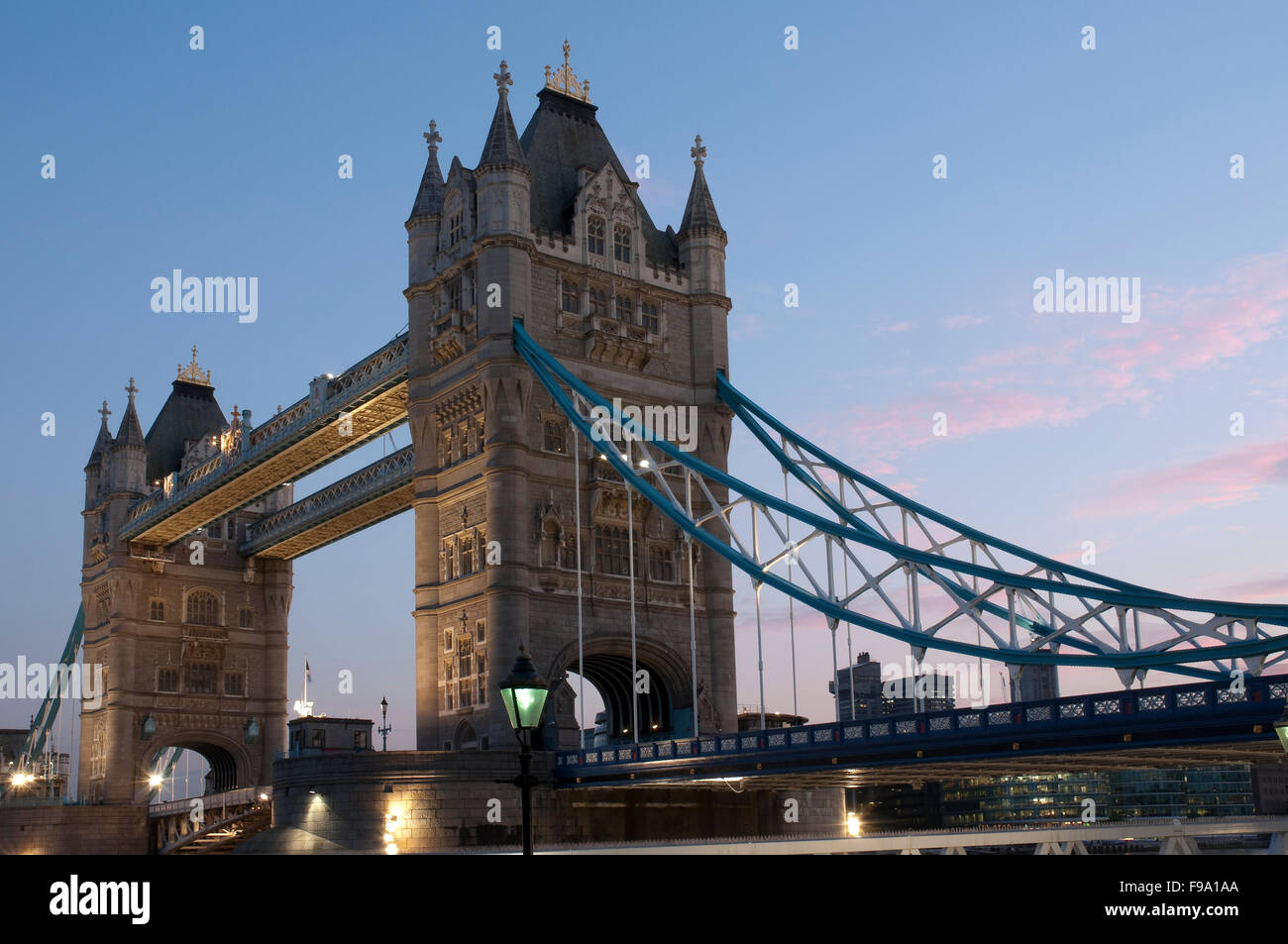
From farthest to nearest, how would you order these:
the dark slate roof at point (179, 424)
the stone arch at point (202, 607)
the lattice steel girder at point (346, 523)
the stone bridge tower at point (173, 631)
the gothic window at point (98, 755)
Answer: the dark slate roof at point (179, 424)
the stone arch at point (202, 607)
the stone bridge tower at point (173, 631)
the gothic window at point (98, 755)
the lattice steel girder at point (346, 523)

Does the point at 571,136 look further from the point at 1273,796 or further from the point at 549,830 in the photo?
the point at 1273,796

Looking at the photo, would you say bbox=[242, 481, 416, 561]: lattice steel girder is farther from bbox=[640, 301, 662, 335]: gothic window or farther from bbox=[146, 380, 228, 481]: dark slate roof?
bbox=[640, 301, 662, 335]: gothic window

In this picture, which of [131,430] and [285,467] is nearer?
[285,467]

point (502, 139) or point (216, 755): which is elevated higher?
point (502, 139)

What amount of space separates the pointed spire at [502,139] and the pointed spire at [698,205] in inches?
302

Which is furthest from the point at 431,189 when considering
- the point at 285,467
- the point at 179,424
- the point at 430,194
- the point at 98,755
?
the point at 98,755

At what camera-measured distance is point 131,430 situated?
85.9 m

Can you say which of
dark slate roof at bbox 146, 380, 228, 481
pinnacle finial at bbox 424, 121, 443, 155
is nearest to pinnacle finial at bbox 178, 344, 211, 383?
dark slate roof at bbox 146, 380, 228, 481

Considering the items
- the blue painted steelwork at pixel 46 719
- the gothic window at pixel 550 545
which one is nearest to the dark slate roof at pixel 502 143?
the gothic window at pixel 550 545

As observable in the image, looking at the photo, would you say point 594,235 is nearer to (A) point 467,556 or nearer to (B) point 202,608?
(A) point 467,556

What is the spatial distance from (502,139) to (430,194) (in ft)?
17.9

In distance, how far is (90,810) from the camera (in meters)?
79.4

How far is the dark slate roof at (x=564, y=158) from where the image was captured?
186 ft

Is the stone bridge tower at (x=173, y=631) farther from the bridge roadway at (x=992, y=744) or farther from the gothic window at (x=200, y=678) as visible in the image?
the bridge roadway at (x=992, y=744)
